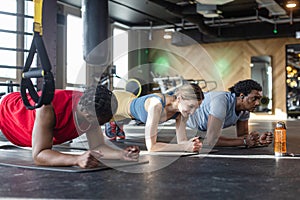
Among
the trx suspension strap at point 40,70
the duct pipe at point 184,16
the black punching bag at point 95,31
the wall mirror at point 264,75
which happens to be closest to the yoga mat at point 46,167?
the trx suspension strap at point 40,70

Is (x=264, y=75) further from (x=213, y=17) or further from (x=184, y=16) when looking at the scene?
(x=184, y=16)

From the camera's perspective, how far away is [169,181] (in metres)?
1.50

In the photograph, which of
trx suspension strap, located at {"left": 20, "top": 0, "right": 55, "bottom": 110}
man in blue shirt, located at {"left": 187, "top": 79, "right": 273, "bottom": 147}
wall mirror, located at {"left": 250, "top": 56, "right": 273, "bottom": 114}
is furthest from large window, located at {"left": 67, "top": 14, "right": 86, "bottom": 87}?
trx suspension strap, located at {"left": 20, "top": 0, "right": 55, "bottom": 110}

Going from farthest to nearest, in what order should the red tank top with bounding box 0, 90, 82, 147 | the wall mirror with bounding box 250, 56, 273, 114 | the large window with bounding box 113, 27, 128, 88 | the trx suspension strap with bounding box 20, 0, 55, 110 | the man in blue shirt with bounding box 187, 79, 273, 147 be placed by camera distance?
the large window with bounding box 113, 27, 128, 88 → the wall mirror with bounding box 250, 56, 273, 114 → the man in blue shirt with bounding box 187, 79, 273, 147 → the red tank top with bounding box 0, 90, 82, 147 → the trx suspension strap with bounding box 20, 0, 55, 110

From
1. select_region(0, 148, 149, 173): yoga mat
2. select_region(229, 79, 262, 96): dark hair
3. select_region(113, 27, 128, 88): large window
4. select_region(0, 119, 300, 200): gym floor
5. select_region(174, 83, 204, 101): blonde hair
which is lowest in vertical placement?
select_region(0, 119, 300, 200): gym floor

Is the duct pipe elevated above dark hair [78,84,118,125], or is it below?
above

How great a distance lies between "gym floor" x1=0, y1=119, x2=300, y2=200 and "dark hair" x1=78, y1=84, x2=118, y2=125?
236mm

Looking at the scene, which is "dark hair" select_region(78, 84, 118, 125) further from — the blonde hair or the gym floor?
the blonde hair

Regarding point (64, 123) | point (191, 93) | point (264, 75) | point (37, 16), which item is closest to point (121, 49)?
point (264, 75)

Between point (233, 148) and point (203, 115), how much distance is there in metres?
0.35

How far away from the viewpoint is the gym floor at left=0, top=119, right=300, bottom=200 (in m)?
1.26

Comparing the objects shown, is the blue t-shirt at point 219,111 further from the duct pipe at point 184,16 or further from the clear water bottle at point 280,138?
the duct pipe at point 184,16

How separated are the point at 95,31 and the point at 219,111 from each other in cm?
230

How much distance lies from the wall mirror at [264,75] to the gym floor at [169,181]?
8.94 metres
